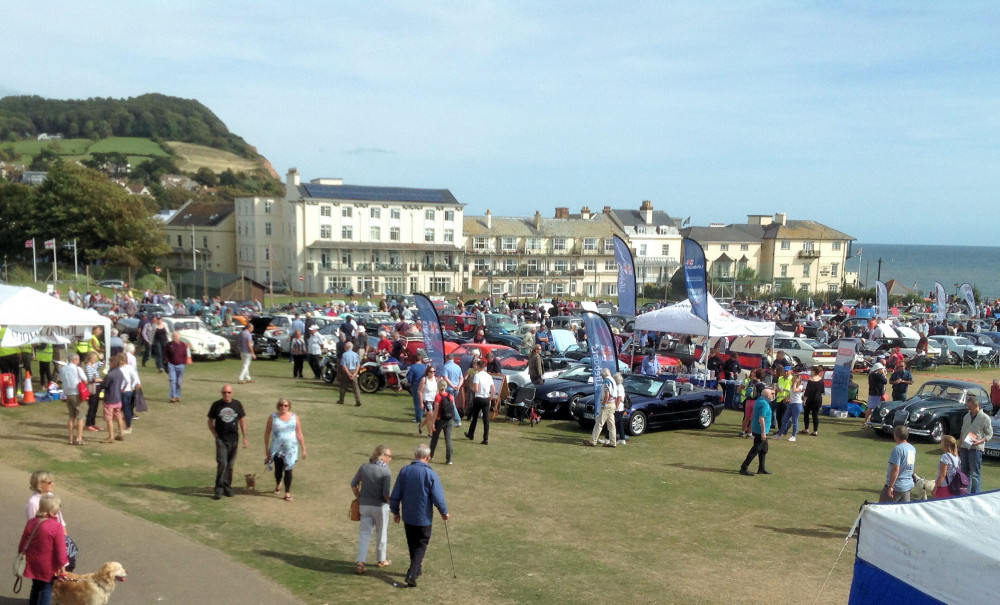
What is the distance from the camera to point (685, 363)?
87.7 ft

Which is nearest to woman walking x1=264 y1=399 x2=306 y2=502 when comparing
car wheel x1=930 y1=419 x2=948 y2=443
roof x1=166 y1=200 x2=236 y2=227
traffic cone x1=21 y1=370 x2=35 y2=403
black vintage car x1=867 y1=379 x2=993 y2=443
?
traffic cone x1=21 y1=370 x2=35 y2=403

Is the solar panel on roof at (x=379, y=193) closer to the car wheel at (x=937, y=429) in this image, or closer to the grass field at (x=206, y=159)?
the car wheel at (x=937, y=429)

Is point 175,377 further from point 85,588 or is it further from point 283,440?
point 85,588

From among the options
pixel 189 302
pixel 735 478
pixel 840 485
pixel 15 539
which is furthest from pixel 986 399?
pixel 189 302

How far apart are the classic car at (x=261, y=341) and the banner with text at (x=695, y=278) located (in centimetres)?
1294

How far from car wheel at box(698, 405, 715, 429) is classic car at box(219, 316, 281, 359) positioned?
1374cm

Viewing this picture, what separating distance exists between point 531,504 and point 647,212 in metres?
78.0

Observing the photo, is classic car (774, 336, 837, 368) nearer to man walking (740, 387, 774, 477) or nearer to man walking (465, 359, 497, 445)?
man walking (740, 387, 774, 477)

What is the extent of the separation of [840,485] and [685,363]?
46.5 feet

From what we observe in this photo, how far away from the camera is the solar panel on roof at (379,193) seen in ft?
227

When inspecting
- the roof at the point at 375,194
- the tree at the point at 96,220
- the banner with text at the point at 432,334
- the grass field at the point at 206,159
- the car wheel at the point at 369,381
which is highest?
the grass field at the point at 206,159

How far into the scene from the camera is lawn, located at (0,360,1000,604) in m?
8.02

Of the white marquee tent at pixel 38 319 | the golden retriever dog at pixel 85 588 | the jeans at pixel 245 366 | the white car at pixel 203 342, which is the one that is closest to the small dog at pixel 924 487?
the golden retriever dog at pixel 85 588

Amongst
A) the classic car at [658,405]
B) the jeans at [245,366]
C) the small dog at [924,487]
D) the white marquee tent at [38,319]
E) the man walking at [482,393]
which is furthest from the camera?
the jeans at [245,366]
